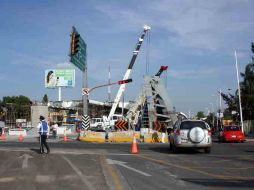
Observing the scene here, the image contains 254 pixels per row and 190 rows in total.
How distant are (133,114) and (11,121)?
47.2 meters

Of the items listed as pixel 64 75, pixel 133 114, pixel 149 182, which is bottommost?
pixel 149 182

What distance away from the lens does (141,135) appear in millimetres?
38250

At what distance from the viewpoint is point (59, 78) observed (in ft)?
280

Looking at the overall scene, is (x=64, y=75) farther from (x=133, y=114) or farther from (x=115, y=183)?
(x=115, y=183)

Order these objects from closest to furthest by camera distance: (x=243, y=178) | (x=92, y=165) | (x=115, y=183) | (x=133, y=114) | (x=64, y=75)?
(x=115, y=183) → (x=243, y=178) → (x=92, y=165) → (x=133, y=114) → (x=64, y=75)

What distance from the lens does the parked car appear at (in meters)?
23.6

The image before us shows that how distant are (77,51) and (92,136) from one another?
6.93m

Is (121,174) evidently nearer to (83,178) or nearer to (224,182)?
(83,178)

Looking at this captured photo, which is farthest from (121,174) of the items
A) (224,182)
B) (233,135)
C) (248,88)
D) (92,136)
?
(248,88)

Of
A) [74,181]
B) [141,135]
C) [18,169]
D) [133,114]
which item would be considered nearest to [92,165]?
[18,169]

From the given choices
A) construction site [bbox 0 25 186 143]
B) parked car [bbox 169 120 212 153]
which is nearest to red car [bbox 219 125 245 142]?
construction site [bbox 0 25 186 143]

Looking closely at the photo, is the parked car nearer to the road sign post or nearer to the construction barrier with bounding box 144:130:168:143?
the construction barrier with bounding box 144:130:168:143

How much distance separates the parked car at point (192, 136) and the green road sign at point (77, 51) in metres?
17.3

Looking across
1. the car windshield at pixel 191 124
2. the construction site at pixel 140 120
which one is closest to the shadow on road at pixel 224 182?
the car windshield at pixel 191 124
